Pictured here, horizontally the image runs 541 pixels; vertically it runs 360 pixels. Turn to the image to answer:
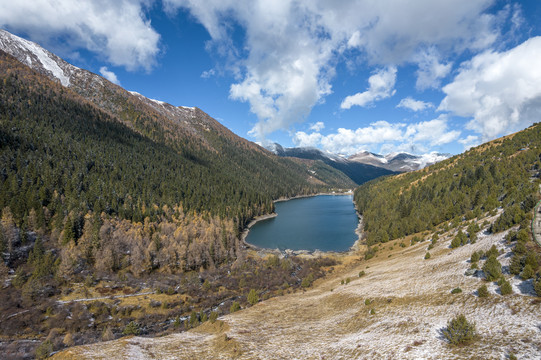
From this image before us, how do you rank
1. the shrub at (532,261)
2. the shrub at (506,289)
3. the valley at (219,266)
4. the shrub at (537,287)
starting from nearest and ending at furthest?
the shrub at (537,287) < the shrub at (506,289) < the valley at (219,266) < the shrub at (532,261)

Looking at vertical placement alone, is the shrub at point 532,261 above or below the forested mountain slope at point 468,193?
below

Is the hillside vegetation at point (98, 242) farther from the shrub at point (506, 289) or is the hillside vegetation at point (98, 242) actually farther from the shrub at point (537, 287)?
the shrub at point (537, 287)

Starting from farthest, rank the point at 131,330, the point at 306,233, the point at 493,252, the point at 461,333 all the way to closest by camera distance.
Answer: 1. the point at 306,233
2. the point at 131,330
3. the point at 493,252
4. the point at 461,333

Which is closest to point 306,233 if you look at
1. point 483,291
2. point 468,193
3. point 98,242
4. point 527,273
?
point 468,193

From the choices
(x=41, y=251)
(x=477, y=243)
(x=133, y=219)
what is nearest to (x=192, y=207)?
(x=133, y=219)

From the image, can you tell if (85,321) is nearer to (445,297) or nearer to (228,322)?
(228,322)

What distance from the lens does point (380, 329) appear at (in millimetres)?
26281

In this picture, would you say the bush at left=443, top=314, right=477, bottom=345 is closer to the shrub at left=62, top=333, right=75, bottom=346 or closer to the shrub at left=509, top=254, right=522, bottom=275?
the shrub at left=509, top=254, right=522, bottom=275

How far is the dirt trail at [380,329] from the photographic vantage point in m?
19.9

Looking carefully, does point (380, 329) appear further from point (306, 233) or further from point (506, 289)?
point (306, 233)

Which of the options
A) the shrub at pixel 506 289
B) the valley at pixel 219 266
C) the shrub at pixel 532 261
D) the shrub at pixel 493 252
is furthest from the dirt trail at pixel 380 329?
the shrub at pixel 532 261

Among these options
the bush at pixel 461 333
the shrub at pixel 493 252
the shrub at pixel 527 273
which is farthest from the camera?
the shrub at pixel 493 252

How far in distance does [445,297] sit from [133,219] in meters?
117

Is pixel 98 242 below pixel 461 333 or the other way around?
the other way around
